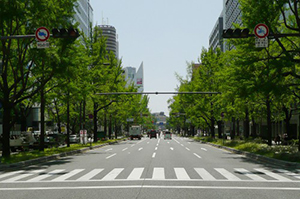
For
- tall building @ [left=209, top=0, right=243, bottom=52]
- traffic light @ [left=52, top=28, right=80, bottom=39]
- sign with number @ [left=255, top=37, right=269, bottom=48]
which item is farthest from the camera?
tall building @ [left=209, top=0, right=243, bottom=52]

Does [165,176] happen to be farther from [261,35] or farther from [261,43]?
[261,35]

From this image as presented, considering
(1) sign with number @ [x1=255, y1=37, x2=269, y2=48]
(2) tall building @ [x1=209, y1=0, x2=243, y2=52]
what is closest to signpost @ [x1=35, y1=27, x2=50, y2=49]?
(1) sign with number @ [x1=255, y1=37, x2=269, y2=48]

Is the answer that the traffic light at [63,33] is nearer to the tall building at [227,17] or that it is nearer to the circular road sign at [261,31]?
the circular road sign at [261,31]

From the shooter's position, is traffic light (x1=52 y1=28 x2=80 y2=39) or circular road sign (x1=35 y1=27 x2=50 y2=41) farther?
circular road sign (x1=35 y1=27 x2=50 y2=41)

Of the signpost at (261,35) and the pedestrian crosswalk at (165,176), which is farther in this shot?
the signpost at (261,35)

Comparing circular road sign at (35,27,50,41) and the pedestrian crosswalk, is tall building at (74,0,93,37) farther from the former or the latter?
the pedestrian crosswalk

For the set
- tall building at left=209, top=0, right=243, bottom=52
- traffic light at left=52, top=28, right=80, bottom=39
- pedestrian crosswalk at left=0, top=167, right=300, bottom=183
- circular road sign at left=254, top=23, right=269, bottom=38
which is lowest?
pedestrian crosswalk at left=0, top=167, right=300, bottom=183

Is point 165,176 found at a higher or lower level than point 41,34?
lower

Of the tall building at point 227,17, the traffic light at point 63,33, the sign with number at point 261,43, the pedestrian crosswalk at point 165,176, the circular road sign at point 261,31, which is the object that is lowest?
the pedestrian crosswalk at point 165,176

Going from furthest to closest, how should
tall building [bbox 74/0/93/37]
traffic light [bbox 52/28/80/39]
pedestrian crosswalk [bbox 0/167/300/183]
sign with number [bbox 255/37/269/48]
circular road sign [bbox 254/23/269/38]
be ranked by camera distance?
tall building [bbox 74/0/93/37], circular road sign [bbox 254/23/269/38], sign with number [bbox 255/37/269/48], traffic light [bbox 52/28/80/39], pedestrian crosswalk [bbox 0/167/300/183]

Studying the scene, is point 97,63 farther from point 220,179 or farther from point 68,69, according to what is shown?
point 220,179
